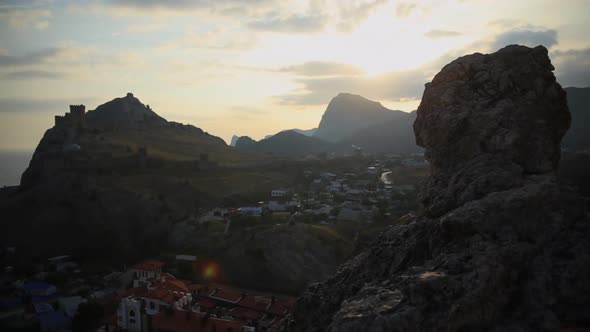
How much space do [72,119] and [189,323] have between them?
81.5m

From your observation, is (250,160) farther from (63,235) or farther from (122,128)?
(63,235)

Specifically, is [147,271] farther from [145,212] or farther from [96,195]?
[96,195]

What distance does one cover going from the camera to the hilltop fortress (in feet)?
308

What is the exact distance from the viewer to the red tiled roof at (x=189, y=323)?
27953 mm

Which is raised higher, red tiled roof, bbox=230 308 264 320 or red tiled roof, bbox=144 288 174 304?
red tiled roof, bbox=144 288 174 304

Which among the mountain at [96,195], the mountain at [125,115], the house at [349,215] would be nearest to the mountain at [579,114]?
the house at [349,215]

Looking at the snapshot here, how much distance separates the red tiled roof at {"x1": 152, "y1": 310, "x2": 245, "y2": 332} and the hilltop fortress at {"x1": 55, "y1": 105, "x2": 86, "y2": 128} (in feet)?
255

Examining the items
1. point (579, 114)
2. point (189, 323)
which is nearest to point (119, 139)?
point (189, 323)

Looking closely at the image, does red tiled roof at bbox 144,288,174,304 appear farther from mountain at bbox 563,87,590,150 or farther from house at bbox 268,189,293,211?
mountain at bbox 563,87,590,150

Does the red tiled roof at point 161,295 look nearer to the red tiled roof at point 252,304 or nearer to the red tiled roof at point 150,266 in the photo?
the red tiled roof at point 252,304

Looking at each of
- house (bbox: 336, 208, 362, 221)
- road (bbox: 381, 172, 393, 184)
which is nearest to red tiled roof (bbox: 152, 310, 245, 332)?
house (bbox: 336, 208, 362, 221)

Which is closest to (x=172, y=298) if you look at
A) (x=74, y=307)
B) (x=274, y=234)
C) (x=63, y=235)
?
(x=74, y=307)

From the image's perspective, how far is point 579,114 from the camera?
138625 mm

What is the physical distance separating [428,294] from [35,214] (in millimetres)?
76863
